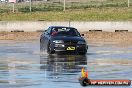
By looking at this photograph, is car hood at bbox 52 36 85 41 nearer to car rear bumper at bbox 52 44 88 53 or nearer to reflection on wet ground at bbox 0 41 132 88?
car rear bumper at bbox 52 44 88 53

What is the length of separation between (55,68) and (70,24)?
80.1 ft

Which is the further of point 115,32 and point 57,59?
point 115,32

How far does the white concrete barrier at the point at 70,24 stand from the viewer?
46750 mm

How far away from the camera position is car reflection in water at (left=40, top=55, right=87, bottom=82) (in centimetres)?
2004

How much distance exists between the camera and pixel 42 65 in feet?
78.6

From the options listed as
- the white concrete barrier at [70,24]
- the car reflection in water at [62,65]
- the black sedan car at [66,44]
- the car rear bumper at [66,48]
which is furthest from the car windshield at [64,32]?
the white concrete barrier at [70,24]

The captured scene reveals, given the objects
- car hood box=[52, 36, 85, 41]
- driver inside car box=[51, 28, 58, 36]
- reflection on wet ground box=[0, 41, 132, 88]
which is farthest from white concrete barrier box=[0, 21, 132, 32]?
car hood box=[52, 36, 85, 41]

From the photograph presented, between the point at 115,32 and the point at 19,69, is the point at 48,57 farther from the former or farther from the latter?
the point at 115,32

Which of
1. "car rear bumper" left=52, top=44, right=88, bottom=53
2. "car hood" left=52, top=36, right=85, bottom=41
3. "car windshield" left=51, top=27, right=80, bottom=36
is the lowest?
"car rear bumper" left=52, top=44, right=88, bottom=53

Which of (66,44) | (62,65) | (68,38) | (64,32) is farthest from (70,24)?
(62,65)

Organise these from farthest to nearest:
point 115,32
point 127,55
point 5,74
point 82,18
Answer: point 82,18 < point 115,32 < point 127,55 < point 5,74

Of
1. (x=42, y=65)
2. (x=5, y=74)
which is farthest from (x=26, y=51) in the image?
(x=5, y=74)

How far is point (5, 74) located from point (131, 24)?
1078 inches

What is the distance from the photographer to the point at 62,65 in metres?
24.1
